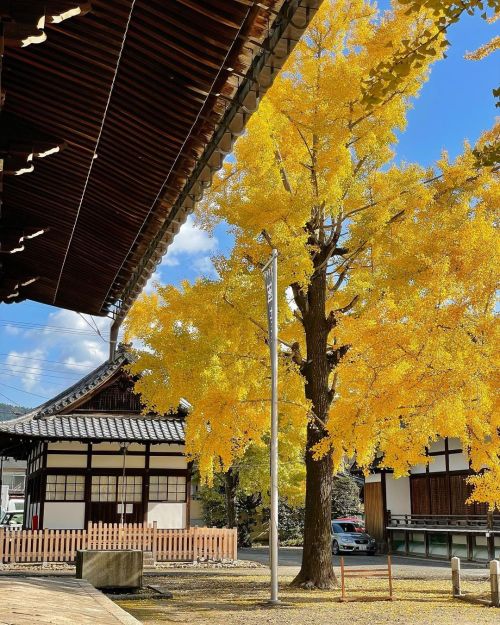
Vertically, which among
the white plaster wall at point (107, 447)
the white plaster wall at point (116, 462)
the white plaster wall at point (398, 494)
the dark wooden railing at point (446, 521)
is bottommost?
the dark wooden railing at point (446, 521)

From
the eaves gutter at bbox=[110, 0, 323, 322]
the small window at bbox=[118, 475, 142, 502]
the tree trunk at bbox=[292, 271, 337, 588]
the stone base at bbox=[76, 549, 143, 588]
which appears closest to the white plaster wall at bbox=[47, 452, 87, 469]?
the small window at bbox=[118, 475, 142, 502]

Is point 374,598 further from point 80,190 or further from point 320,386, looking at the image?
point 80,190

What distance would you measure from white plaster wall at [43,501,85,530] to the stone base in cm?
→ 1049

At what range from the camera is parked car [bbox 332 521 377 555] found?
33.2 m

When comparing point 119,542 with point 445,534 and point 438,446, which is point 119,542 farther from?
point 438,446

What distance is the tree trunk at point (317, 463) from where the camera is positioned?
16.2 meters

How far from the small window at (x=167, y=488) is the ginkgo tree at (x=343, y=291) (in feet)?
30.6

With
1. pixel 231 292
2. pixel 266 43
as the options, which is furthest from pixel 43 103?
pixel 231 292

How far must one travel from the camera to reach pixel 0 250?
7977 millimetres

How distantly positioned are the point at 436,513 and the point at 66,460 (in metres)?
15.1

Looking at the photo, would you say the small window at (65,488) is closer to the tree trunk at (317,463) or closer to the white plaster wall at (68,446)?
the white plaster wall at (68,446)

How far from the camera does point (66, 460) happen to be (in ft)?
84.3

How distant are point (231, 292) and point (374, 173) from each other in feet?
15.0

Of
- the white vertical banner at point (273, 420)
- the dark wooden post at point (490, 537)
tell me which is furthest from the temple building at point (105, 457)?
the white vertical banner at point (273, 420)
